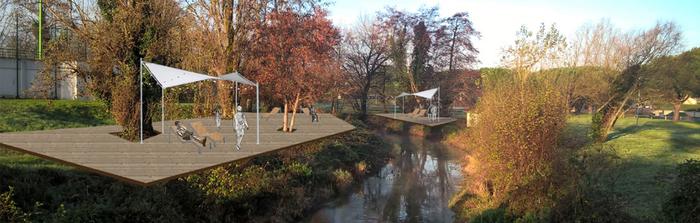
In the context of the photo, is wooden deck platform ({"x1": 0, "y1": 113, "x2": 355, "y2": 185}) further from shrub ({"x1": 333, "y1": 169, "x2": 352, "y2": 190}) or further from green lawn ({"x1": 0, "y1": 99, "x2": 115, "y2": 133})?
shrub ({"x1": 333, "y1": 169, "x2": 352, "y2": 190})

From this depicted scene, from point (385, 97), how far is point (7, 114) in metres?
34.9

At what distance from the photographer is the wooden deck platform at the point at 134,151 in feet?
26.4

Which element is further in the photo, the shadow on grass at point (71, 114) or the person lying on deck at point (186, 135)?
the shadow on grass at point (71, 114)

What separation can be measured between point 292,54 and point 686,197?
14872 mm

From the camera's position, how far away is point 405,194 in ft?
72.0

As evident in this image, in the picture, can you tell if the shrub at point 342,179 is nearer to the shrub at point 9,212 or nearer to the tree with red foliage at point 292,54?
the tree with red foliage at point 292,54

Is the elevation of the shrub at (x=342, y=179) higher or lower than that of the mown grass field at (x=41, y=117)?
lower

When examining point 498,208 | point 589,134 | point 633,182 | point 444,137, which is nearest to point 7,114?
point 498,208

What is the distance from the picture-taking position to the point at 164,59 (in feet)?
42.1

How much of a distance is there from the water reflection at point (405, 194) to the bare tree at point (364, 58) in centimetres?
1481

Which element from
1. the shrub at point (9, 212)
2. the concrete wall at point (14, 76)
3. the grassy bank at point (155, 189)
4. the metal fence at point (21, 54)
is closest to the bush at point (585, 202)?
the grassy bank at point (155, 189)

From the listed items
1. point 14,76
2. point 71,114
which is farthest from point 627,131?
point 14,76

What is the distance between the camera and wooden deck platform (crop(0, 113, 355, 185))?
8055 mm

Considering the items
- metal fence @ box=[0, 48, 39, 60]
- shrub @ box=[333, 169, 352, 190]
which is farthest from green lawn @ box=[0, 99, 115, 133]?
shrub @ box=[333, 169, 352, 190]
